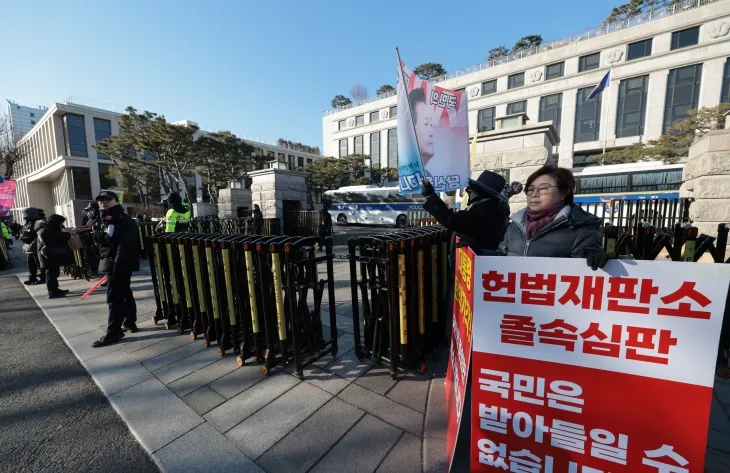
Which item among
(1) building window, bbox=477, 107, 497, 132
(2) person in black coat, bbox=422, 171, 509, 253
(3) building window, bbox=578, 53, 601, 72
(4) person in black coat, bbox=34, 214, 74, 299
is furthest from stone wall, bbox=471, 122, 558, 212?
(3) building window, bbox=578, 53, 601, 72

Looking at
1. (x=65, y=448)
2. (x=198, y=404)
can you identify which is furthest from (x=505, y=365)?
(x=65, y=448)

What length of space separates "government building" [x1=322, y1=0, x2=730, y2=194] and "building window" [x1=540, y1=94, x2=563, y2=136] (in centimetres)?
10

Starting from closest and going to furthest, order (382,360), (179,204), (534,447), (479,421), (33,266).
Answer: (534,447) < (479,421) < (382,360) < (179,204) < (33,266)

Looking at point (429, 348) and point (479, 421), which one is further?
point (429, 348)

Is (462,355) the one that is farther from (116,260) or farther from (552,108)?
(552,108)

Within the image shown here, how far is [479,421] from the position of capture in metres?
1.74

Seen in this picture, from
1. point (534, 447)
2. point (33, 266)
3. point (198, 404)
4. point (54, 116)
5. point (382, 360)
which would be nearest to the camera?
point (534, 447)

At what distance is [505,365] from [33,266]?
35.0 ft

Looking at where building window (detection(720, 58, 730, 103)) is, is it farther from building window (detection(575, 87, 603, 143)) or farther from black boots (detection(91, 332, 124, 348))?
black boots (detection(91, 332, 124, 348))

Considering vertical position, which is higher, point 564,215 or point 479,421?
point 564,215

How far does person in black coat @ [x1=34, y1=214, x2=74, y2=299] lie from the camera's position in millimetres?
6062

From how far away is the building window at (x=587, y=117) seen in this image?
102 ft

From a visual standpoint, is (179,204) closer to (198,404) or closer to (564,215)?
(198,404)

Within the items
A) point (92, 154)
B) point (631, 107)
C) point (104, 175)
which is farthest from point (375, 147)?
point (92, 154)
